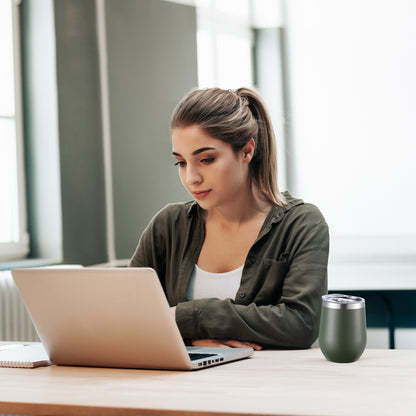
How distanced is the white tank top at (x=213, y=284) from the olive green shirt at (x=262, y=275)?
0.02m

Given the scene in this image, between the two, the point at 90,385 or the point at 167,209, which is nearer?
the point at 90,385

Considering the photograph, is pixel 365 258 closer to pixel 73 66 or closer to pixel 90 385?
pixel 73 66

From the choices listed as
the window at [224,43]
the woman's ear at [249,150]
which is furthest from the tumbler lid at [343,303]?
the window at [224,43]

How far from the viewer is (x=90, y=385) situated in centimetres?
114

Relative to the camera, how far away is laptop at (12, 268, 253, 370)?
118 centimetres

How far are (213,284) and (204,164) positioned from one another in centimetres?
34

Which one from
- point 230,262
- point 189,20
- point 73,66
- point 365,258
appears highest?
point 189,20

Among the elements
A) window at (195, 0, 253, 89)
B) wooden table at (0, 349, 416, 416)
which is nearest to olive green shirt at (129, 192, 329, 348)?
wooden table at (0, 349, 416, 416)

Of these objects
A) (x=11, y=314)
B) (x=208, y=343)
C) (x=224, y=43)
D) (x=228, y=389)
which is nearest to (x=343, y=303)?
(x=228, y=389)

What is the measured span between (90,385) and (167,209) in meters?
0.96

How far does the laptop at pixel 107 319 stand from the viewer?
1.18m

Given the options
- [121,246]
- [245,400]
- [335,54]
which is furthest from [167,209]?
[335,54]

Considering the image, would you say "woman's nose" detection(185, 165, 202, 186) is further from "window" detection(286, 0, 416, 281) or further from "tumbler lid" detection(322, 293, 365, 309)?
"window" detection(286, 0, 416, 281)

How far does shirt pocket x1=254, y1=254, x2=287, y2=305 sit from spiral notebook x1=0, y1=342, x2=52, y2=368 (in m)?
0.58
